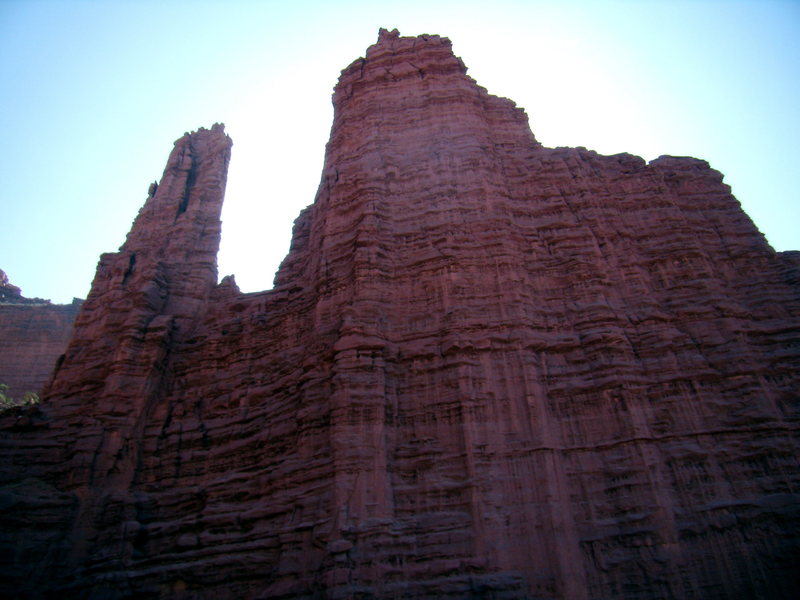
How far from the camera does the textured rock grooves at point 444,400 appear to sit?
527 inches

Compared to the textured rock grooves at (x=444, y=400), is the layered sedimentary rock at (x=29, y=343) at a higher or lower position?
higher

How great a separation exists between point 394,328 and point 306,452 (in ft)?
15.2

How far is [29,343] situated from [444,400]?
49745 millimetres

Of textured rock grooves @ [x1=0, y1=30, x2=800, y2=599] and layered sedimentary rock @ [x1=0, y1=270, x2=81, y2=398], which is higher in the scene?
layered sedimentary rock @ [x1=0, y1=270, x2=81, y2=398]

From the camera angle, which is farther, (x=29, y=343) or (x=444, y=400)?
(x=29, y=343)

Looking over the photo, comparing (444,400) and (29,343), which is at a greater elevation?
(29,343)

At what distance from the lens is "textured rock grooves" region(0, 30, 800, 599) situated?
13391 mm

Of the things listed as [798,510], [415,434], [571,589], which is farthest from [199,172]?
[798,510]

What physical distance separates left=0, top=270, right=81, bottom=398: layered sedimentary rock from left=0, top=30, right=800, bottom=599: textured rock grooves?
98.0 ft

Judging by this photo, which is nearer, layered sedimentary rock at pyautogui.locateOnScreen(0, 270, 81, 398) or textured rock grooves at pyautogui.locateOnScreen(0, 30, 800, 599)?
textured rock grooves at pyautogui.locateOnScreen(0, 30, 800, 599)

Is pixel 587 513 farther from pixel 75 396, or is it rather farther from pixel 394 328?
pixel 75 396

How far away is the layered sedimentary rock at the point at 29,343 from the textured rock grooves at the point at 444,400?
1176 inches

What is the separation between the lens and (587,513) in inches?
543

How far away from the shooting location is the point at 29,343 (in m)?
50.2
